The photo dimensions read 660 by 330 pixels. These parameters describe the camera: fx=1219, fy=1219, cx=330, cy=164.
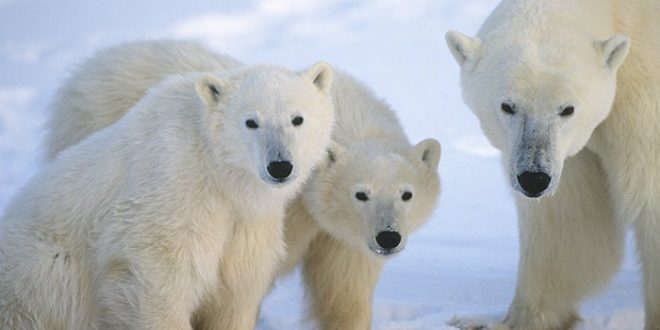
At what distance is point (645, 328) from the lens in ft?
20.1

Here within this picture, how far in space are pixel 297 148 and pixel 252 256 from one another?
23.5 inches

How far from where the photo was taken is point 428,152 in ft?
19.9

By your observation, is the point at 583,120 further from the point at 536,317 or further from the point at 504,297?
the point at 504,297

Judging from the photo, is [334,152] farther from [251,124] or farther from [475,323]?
[475,323]

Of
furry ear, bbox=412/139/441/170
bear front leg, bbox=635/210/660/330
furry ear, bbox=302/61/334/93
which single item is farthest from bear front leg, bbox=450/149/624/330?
furry ear, bbox=302/61/334/93

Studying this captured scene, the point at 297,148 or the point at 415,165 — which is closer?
the point at 297,148

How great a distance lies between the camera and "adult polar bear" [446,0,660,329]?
208 inches

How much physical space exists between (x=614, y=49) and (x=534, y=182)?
730mm

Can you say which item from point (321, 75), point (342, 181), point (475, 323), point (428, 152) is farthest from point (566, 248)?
point (321, 75)

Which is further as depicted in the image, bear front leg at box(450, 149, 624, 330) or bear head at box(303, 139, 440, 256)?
bear front leg at box(450, 149, 624, 330)

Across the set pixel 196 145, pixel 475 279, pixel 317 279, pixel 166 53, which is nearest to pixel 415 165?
pixel 317 279

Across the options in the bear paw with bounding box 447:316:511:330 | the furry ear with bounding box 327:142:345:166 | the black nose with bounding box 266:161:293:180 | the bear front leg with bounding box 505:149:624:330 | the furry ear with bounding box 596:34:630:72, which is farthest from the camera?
the bear paw with bounding box 447:316:511:330

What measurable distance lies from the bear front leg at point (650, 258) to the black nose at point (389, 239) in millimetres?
1218

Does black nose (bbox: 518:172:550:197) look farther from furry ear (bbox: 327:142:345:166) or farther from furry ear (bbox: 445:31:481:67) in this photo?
furry ear (bbox: 327:142:345:166)
